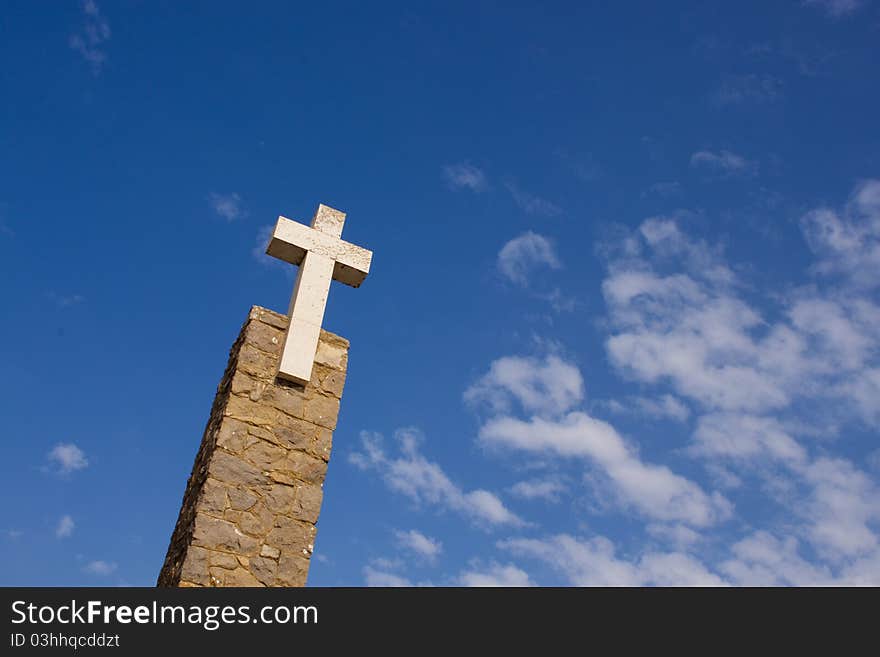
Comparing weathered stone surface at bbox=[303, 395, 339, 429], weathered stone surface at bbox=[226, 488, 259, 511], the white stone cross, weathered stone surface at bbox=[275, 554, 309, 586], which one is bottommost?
weathered stone surface at bbox=[275, 554, 309, 586]

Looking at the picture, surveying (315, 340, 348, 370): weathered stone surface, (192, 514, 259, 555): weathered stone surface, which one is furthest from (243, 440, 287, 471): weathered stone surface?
(315, 340, 348, 370): weathered stone surface

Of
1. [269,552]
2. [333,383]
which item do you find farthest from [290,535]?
[333,383]

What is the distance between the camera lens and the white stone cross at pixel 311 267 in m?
5.84

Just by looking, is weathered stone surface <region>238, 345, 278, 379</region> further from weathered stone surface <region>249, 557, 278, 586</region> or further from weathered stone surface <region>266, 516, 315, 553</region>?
weathered stone surface <region>249, 557, 278, 586</region>

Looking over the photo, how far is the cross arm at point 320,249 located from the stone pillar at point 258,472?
0.59m

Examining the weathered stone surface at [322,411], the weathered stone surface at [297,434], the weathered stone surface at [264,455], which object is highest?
the weathered stone surface at [322,411]

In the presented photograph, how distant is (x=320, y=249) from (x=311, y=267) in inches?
Result: 7.0

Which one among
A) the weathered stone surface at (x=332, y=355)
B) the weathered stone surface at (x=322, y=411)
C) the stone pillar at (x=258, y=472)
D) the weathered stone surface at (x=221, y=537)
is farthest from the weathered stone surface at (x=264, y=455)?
the weathered stone surface at (x=332, y=355)

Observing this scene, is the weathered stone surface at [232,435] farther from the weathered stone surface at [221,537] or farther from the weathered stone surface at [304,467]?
the weathered stone surface at [221,537]

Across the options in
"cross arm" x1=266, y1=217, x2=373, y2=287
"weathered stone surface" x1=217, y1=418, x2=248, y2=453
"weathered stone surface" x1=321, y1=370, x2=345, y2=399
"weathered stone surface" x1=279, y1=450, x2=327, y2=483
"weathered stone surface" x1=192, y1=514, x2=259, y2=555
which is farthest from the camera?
"cross arm" x1=266, y1=217, x2=373, y2=287

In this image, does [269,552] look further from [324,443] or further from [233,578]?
[324,443]

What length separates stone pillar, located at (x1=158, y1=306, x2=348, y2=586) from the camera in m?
5.04

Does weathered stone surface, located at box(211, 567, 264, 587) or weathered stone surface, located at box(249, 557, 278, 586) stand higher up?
weathered stone surface, located at box(249, 557, 278, 586)

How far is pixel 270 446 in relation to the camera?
548cm
